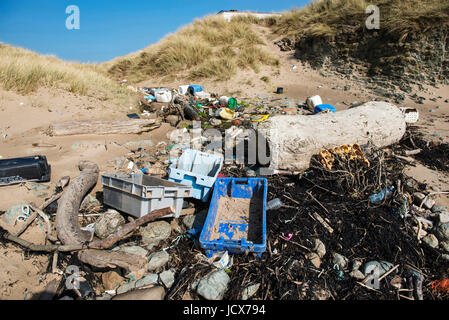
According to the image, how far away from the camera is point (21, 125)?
5.91m

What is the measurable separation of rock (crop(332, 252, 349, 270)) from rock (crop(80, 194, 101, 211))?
2.85 metres

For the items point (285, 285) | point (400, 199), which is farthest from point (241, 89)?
point (285, 285)

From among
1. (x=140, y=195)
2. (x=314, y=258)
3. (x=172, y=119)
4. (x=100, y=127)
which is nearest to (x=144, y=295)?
(x=140, y=195)

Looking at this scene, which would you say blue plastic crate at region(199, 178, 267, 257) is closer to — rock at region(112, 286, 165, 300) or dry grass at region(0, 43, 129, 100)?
A: rock at region(112, 286, 165, 300)

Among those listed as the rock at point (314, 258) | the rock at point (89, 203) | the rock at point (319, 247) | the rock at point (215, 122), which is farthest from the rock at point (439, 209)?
the rock at point (215, 122)

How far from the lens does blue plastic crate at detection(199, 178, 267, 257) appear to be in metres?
2.55

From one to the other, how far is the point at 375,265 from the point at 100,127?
549 centimetres

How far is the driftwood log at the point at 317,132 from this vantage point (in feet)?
12.5

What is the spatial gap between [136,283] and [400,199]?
3027mm

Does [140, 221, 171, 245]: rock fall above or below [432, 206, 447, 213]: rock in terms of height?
below

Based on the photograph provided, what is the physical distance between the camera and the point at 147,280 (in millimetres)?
2479

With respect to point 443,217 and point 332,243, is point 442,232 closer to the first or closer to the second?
point 443,217

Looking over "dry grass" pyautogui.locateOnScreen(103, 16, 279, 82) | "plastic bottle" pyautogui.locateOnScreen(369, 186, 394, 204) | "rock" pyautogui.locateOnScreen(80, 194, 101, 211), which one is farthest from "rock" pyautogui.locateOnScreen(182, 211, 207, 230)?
"dry grass" pyautogui.locateOnScreen(103, 16, 279, 82)

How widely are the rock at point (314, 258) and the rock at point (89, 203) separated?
8.54ft
